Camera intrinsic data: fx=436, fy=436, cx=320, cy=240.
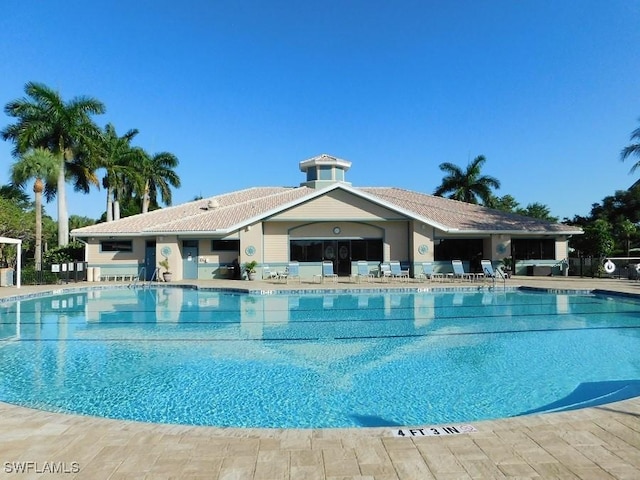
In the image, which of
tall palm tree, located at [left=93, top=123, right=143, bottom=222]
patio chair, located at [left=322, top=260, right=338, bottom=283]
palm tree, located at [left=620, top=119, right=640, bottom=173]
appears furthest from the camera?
tall palm tree, located at [left=93, top=123, right=143, bottom=222]

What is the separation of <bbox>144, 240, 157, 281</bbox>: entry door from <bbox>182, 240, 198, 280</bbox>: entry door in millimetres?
1839

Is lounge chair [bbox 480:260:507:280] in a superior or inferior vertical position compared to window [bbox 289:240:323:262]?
inferior

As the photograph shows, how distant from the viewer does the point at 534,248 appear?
1081 inches

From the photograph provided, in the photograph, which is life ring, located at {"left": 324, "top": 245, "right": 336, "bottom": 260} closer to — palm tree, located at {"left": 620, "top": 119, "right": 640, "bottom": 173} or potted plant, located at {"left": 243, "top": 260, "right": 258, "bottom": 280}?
potted plant, located at {"left": 243, "top": 260, "right": 258, "bottom": 280}

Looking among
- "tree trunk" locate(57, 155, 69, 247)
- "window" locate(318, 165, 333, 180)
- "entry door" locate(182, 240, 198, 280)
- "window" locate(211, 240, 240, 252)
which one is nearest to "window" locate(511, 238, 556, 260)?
"window" locate(318, 165, 333, 180)

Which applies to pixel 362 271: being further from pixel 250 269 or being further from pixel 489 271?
pixel 489 271

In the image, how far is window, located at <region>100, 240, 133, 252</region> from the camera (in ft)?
84.7

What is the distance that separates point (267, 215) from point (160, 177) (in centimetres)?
1934

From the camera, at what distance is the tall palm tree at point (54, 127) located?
2800 centimetres

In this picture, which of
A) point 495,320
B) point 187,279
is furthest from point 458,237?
point 187,279

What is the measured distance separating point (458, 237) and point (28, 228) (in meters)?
33.3

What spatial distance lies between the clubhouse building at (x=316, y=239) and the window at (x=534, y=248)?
0.06 metres

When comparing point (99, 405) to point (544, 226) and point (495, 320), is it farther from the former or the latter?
point (544, 226)

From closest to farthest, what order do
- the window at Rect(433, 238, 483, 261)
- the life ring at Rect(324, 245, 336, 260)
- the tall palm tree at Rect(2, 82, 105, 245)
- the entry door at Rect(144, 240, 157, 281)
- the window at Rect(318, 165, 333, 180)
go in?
1. the entry door at Rect(144, 240, 157, 281)
2. the life ring at Rect(324, 245, 336, 260)
3. the window at Rect(433, 238, 483, 261)
4. the tall palm tree at Rect(2, 82, 105, 245)
5. the window at Rect(318, 165, 333, 180)
